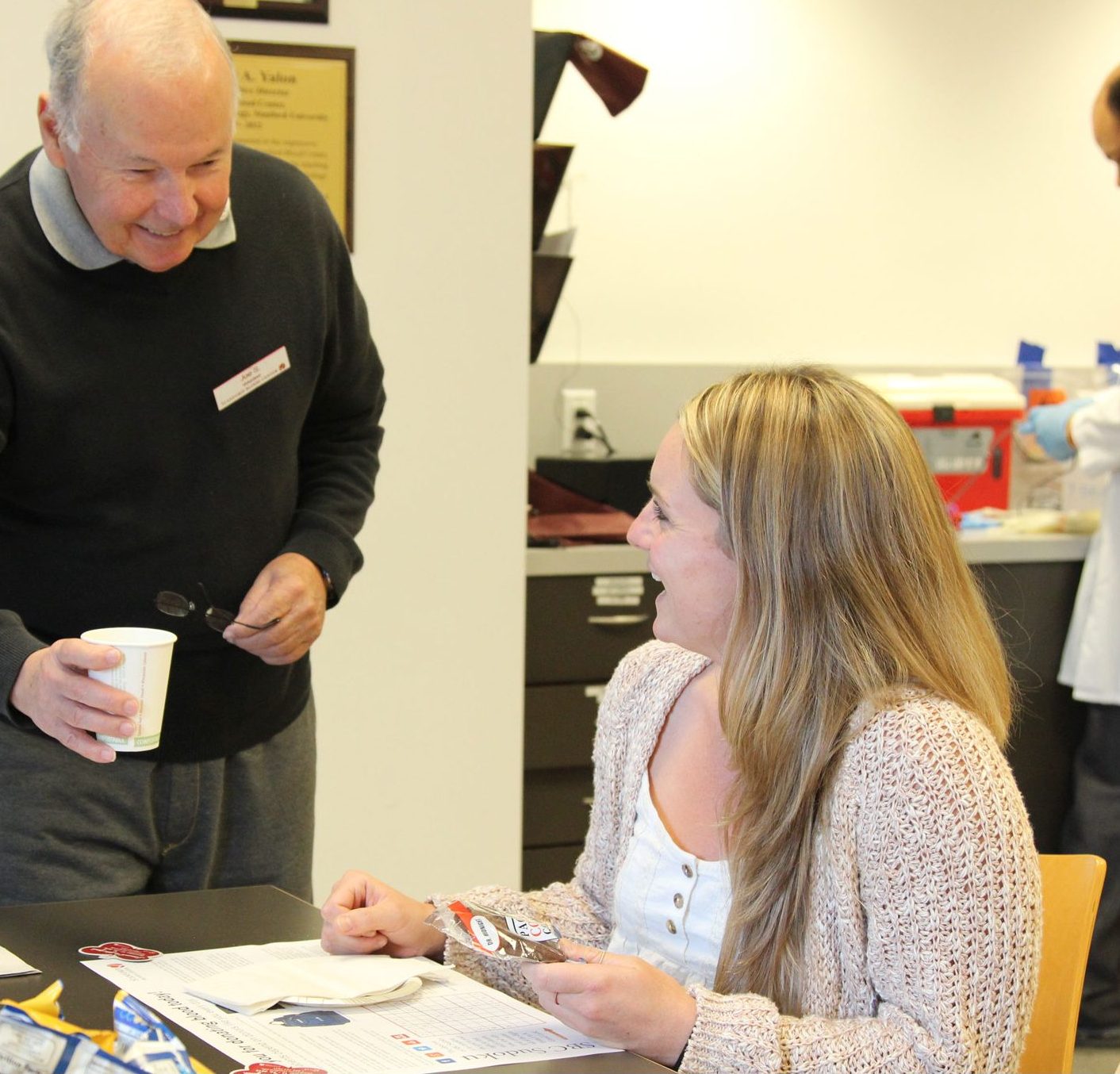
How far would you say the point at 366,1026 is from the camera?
3.81 feet

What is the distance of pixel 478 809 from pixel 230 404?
1.32 meters

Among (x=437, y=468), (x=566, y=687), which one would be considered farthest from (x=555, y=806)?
(x=437, y=468)

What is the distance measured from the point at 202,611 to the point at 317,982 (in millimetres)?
628

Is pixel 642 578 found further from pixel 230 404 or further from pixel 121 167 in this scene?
pixel 121 167

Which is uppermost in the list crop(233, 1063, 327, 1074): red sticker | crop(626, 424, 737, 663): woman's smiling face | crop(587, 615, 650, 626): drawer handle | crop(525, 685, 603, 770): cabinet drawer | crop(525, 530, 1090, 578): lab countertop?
crop(626, 424, 737, 663): woman's smiling face

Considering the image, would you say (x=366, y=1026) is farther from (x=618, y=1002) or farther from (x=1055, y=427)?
(x=1055, y=427)

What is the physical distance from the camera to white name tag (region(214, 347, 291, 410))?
70.0 inches

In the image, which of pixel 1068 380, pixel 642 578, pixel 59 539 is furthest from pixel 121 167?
pixel 1068 380

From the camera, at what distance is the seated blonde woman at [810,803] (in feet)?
3.90

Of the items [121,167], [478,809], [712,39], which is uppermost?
[712,39]

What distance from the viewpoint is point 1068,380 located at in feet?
14.1

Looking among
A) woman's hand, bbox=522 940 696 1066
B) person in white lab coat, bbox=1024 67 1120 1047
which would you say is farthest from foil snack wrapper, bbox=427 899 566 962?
person in white lab coat, bbox=1024 67 1120 1047

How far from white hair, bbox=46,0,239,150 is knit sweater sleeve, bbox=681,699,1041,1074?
1.01 meters

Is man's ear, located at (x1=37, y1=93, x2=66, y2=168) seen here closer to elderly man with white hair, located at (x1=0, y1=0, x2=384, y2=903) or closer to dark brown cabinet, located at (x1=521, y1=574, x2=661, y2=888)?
elderly man with white hair, located at (x1=0, y1=0, x2=384, y2=903)
